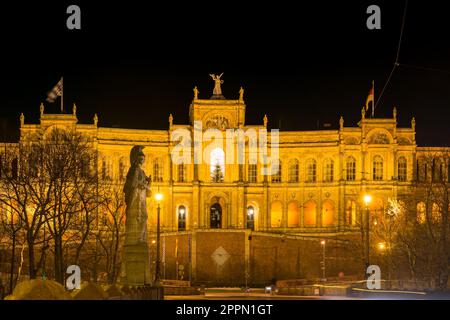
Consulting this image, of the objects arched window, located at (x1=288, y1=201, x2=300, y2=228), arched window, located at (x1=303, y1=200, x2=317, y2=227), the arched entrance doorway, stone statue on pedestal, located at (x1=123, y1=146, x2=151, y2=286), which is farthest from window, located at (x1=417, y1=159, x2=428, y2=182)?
stone statue on pedestal, located at (x1=123, y1=146, x2=151, y2=286)

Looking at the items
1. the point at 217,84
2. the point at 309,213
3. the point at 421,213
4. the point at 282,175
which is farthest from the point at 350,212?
the point at 217,84

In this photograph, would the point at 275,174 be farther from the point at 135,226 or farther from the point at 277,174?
the point at 135,226

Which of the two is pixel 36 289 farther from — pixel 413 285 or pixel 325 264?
pixel 325 264

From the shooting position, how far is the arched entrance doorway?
117 metres

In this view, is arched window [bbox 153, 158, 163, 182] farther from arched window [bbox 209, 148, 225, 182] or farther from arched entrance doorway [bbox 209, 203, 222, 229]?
arched entrance doorway [bbox 209, 203, 222, 229]

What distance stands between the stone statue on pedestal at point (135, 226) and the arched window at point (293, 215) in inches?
2748

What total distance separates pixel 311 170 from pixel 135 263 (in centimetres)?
7087

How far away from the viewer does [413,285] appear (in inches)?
2739

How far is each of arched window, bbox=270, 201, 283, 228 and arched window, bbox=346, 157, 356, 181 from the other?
9242mm

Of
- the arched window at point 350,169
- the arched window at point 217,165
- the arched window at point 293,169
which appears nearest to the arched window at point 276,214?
the arched window at point 293,169

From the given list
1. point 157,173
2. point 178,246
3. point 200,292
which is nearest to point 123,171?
point 157,173

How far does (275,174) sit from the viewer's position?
11819cm

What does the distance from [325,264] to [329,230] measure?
9.65 m
